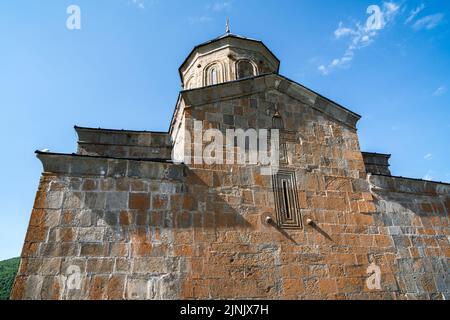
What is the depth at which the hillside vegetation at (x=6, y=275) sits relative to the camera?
840 inches

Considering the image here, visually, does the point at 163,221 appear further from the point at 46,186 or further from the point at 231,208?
the point at 46,186

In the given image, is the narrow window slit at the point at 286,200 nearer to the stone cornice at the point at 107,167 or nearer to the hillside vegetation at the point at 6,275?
the stone cornice at the point at 107,167

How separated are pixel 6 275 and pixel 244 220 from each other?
26.6 metres

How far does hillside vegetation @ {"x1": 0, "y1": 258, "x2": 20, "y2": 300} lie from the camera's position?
21328 mm

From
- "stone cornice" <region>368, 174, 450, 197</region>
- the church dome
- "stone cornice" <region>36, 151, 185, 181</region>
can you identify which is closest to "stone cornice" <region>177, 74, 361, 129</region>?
"stone cornice" <region>368, 174, 450, 197</region>

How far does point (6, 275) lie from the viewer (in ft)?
78.8

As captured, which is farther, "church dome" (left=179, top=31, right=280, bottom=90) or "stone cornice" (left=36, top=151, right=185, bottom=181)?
"church dome" (left=179, top=31, right=280, bottom=90)

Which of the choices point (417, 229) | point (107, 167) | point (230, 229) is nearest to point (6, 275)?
point (107, 167)

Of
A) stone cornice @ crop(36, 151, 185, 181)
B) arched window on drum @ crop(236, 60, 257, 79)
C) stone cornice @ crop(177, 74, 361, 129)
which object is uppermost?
arched window on drum @ crop(236, 60, 257, 79)

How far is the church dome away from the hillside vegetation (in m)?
19.5

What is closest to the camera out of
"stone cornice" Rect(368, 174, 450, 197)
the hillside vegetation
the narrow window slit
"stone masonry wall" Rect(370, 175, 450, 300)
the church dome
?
the narrow window slit

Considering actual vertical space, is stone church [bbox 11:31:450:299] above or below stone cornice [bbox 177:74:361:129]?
below

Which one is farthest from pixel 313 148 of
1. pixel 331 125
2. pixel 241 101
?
pixel 241 101

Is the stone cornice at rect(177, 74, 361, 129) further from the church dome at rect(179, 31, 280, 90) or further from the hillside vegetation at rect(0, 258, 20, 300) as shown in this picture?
the hillside vegetation at rect(0, 258, 20, 300)
